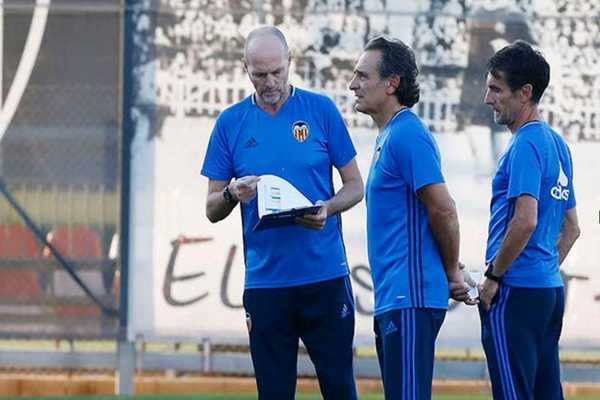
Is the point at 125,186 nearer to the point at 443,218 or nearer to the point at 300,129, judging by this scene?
the point at 300,129

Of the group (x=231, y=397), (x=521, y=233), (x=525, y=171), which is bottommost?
(x=231, y=397)

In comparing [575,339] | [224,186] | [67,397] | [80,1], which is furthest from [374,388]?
[224,186]

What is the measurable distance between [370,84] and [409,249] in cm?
62

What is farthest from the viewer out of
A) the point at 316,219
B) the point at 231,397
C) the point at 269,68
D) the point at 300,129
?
the point at 231,397

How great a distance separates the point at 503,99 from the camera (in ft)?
18.0

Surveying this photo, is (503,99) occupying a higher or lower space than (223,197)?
higher

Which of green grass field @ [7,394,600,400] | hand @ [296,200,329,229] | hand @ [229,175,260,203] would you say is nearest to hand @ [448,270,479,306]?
hand @ [296,200,329,229]

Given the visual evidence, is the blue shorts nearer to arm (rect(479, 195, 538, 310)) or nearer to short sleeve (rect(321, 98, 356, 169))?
short sleeve (rect(321, 98, 356, 169))

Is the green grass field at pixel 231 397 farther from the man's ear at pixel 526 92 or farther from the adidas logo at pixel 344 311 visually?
the man's ear at pixel 526 92

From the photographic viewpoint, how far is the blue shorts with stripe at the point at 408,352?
513 centimetres

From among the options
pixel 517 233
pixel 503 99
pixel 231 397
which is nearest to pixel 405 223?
pixel 517 233

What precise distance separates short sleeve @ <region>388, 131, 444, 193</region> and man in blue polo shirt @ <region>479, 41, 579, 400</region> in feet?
1.22

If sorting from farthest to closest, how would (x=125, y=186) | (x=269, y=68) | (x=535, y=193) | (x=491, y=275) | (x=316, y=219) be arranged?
(x=125, y=186)
(x=269, y=68)
(x=316, y=219)
(x=491, y=275)
(x=535, y=193)

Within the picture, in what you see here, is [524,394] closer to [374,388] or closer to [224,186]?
[224,186]
